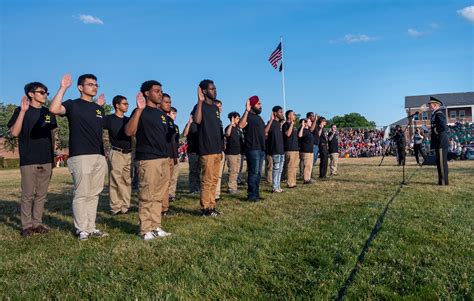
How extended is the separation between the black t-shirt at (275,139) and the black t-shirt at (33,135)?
196 inches

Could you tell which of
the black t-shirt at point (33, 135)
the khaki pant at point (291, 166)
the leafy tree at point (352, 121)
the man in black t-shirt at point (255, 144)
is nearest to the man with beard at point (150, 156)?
the black t-shirt at point (33, 135)

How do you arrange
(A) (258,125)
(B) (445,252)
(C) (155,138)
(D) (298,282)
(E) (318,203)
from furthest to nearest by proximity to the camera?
(A) (258,125)
(E) (318,203)
(C) (155,138)
(B) (445,252)
(D) (298,282)

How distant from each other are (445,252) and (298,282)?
1659mm

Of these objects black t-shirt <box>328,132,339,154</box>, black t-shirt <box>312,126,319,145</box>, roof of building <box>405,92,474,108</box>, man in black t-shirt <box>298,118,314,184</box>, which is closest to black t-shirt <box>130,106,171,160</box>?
man in black t-shirt <box>298,118,314,184</box>

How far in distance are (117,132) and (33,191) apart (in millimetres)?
1869

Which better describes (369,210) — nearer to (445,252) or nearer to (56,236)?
(445,252)

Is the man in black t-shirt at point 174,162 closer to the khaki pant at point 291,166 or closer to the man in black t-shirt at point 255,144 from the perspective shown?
the man in black t-shirt at point 255,144

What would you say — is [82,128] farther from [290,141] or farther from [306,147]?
[306,147]

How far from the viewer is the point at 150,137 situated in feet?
16.4

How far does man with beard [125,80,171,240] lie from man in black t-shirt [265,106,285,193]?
163 inches

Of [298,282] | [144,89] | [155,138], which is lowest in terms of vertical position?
[298,282]

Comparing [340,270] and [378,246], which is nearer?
[340,270]

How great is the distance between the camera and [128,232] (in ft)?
17.1

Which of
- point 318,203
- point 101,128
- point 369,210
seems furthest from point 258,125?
point 101,128
